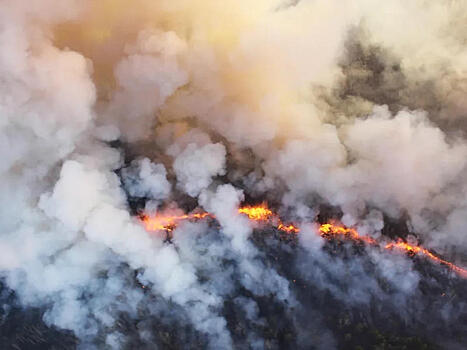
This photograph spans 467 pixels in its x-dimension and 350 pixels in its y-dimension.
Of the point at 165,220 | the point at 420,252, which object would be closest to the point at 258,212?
the point at 165,220

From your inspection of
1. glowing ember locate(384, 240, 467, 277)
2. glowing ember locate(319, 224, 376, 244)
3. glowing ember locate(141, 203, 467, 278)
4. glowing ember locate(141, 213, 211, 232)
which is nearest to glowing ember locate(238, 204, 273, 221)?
glowing ember locate(141, 203, 467, 278)

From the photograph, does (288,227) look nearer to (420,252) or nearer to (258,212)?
(258,212)

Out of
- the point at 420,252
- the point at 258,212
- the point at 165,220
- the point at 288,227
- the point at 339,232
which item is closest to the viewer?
the point at 165,220

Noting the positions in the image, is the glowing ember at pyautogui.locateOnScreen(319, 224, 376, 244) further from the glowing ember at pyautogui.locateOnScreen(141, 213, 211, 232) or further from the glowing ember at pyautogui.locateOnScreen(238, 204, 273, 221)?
the glowing ember at pyautogui.locateOnScreen(141, 213, 211, 232)

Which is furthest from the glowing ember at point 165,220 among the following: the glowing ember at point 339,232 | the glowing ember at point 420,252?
the glowing ember at point 420,252

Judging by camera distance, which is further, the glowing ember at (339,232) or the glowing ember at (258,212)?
the glowing ember at (339,232)

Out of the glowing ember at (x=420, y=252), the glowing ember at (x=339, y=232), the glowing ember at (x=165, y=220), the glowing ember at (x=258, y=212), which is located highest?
the glowing ember at (x=420, y=252)

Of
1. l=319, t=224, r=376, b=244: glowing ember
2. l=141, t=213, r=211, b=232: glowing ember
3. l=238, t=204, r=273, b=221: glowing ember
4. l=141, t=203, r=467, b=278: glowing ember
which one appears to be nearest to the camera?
l=141, t=213, r=211, b=232: glowing ember

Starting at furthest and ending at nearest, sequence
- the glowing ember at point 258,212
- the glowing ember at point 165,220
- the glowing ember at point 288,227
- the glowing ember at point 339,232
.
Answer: the glowing ember at point 339,232
the glowing ember at point 258,212
the glowing ember at point 288,227
the glowing ember at point 165,220

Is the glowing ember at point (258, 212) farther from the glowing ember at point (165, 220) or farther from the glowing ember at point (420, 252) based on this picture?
the glowing ember at point (420, 252)
